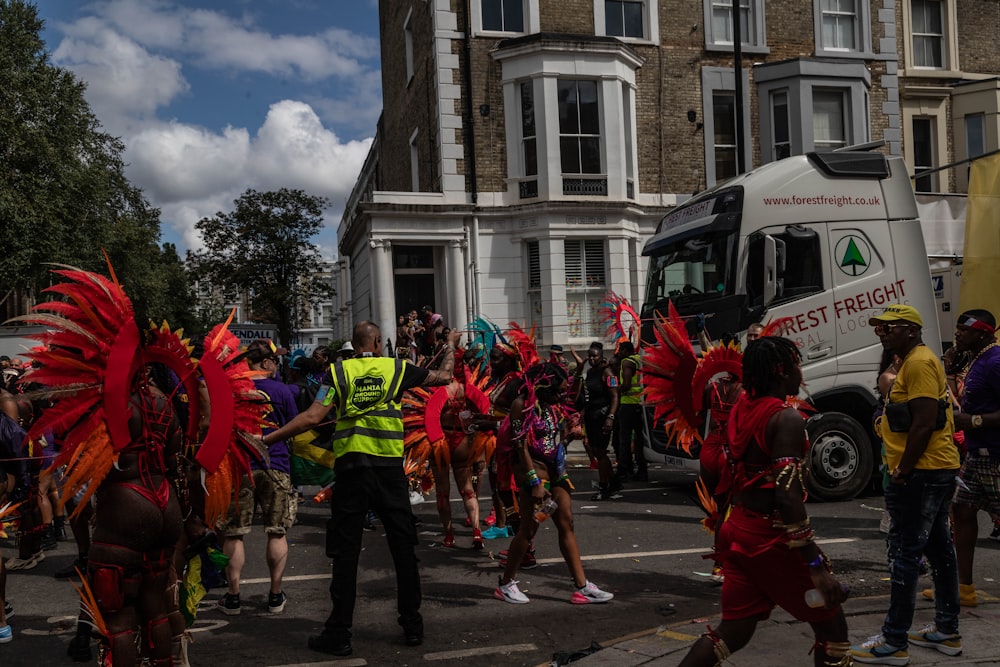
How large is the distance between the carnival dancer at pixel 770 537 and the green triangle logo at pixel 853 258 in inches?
263

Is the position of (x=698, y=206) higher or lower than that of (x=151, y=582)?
higher

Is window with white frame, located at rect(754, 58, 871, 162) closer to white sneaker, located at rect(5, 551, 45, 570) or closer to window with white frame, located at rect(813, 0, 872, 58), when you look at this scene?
window with white frame, located at rect(813, 0, 872, 58)

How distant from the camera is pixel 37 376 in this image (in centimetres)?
390

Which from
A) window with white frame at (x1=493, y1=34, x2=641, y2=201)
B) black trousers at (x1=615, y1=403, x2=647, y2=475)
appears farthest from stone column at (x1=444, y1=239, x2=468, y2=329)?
black trousers at (x1=615, y1=403, x2=647, y2=475)

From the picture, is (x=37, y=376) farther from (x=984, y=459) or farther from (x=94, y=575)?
(x=984, y=459)

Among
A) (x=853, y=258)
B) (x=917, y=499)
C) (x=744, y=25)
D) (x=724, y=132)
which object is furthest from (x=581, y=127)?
(x=917, y=499)

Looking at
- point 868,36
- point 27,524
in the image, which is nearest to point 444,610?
point 27,524

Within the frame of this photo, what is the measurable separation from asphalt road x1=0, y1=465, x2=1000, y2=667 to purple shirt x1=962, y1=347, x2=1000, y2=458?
1355 millimetres

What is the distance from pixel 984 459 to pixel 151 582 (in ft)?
16.2

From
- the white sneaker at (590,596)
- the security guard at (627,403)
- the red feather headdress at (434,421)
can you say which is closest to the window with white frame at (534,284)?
the security guard at (627,403)

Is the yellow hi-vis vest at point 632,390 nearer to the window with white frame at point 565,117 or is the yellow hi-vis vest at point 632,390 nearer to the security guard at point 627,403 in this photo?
the security guard at point 627,403

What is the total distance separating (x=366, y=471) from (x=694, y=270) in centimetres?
608

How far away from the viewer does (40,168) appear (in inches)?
1005

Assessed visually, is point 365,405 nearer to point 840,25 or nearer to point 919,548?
point 919,548
